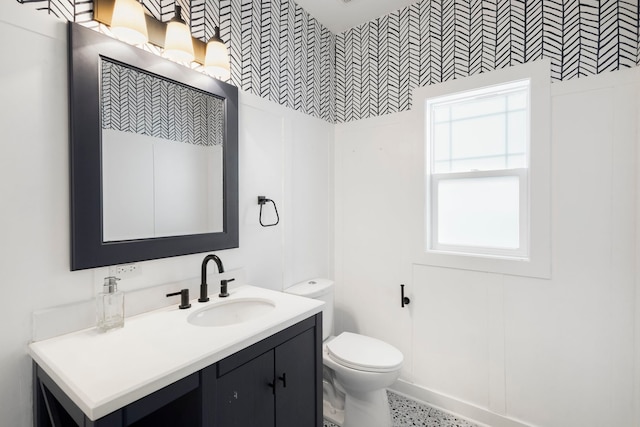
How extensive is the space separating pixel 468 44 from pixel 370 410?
217 centimetres

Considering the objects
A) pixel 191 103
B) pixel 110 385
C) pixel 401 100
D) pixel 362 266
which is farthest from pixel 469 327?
pixel 191 103

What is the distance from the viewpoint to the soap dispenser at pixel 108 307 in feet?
3.58

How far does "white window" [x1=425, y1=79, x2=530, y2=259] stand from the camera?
179 centimetres

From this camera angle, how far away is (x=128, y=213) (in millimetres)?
1245

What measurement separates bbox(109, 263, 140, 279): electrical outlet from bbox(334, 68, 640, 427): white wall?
58.6 inches

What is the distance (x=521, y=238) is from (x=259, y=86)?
68.6 inches

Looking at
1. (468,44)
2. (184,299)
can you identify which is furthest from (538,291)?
(184,299)

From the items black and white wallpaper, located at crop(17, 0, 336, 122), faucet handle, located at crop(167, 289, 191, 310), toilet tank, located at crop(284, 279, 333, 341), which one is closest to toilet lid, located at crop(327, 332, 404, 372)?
toilet tank, located at crop(284, 279, 333, 341)

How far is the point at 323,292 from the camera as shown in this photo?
202 centimetres

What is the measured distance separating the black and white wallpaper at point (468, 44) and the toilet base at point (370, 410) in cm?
177

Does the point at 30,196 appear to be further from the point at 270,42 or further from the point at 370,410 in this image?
the point at 370,410

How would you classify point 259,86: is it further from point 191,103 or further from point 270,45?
point 191,103

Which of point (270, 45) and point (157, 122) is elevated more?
point (270, 45)

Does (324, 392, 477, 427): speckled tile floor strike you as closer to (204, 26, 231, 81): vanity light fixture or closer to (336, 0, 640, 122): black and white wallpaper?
(336, 0, 640, 122): black and white wallpaper
